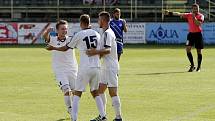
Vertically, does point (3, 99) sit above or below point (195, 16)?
below

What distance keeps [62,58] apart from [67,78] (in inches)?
17.7

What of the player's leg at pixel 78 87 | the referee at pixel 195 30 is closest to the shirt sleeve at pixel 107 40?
the player's leg at pixel 78 87

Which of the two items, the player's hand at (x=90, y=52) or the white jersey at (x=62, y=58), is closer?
the player's hand at (x=90, y=52)

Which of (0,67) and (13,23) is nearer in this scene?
(0,67)

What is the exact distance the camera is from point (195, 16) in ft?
75.6

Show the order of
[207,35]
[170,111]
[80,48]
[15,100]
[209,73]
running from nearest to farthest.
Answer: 1. [80,48]
2. [170,111]
3. [15,100]
4. [209,73]
5. [207,35]

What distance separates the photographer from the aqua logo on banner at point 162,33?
133 ft

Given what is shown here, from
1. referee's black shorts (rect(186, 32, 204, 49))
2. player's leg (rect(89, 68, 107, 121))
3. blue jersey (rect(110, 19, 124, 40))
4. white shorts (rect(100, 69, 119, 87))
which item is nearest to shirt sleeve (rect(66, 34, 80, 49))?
player's leg (rect(89, 68, 107, 121))

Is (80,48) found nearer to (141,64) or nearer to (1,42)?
(141,64)

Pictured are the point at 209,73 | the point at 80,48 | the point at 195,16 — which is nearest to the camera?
the point at 80,48

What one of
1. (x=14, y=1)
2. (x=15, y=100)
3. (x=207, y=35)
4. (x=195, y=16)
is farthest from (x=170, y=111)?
(x=14, y=1)

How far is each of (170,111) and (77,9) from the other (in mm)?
35890

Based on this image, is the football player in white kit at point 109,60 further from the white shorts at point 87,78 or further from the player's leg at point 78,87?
the player's leg at point 78,87

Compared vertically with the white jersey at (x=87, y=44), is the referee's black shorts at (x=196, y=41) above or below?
below
